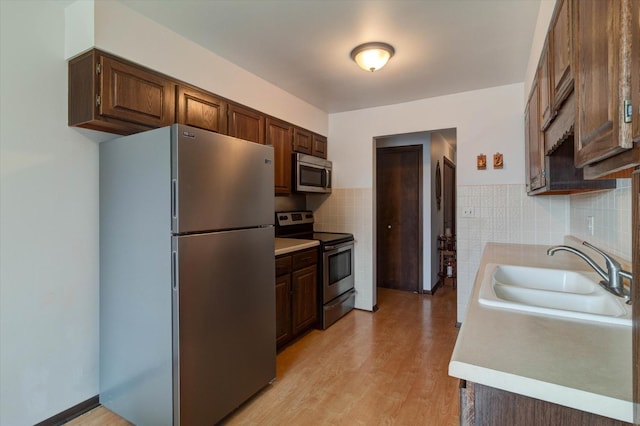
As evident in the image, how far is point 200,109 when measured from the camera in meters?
2.35

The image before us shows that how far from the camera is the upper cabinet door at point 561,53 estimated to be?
1.06m

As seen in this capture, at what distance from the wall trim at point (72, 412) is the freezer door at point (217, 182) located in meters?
1.36

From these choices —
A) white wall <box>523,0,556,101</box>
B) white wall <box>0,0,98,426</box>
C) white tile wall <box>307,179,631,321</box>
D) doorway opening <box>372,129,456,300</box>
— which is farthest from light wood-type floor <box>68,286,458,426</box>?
white wall <box>523,0,556,101</box>

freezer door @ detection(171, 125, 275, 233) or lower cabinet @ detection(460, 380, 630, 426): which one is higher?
freezer door @ detection(171, 125, 275, 233)

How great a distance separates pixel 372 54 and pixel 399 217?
9.38 ft

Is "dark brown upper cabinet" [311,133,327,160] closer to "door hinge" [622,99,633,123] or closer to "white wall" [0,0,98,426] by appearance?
"white wall" [0,0,98,426]

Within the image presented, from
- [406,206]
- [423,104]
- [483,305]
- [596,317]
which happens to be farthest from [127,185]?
[406,206]

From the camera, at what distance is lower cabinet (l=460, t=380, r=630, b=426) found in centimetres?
67

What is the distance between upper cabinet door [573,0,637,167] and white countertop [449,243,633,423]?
480 mm

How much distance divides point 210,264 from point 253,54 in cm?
167

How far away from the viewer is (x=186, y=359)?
5.35ft

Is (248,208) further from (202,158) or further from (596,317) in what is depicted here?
(596,317)

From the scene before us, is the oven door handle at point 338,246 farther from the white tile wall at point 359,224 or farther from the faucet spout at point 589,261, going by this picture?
the faucet spout at point 589,261

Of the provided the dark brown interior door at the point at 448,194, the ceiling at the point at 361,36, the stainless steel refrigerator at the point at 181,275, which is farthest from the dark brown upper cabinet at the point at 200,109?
the dark brown interior door at the point at 448,194
